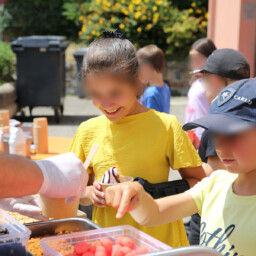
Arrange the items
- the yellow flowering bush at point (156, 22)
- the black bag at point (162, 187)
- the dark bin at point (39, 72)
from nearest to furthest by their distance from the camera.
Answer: the black bag at point (162, 187), the dark bin at point (39, 72), the yellow flowering bush at point (156, 22)

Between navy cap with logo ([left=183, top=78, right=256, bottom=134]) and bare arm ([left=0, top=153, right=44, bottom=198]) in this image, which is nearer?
bare arm ([left=0, top=153, right=44, bottom=198])

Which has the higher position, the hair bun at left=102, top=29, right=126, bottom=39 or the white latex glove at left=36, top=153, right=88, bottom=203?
the hair bun at left=102, top=29, right=126, bottom=39

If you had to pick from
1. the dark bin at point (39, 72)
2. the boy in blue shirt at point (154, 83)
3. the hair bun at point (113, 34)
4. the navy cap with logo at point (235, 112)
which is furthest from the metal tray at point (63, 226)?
the dark bin at point (39, 72)

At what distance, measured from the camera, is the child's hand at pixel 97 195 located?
2022mm

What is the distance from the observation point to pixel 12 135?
12.2ft

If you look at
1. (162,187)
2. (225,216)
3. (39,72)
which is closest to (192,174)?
(162,187)

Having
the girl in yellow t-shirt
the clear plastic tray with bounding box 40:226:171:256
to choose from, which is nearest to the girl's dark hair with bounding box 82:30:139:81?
the girl in yellow t-shirt

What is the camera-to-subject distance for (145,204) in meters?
1.58

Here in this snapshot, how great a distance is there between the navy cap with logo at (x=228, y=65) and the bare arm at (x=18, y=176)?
5.61 feet

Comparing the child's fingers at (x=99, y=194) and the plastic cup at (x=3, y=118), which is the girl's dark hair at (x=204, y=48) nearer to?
the plastic cup at (x=3, y=118)

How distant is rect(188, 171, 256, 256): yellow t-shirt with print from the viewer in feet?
5.22

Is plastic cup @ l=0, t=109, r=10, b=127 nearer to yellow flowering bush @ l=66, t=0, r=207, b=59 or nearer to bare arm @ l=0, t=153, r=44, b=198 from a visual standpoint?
bare arm @ l=0, t=153, r=44, b=198

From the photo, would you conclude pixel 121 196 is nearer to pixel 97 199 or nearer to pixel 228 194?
pixel 228 194

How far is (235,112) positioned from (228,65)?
1.39 metres
